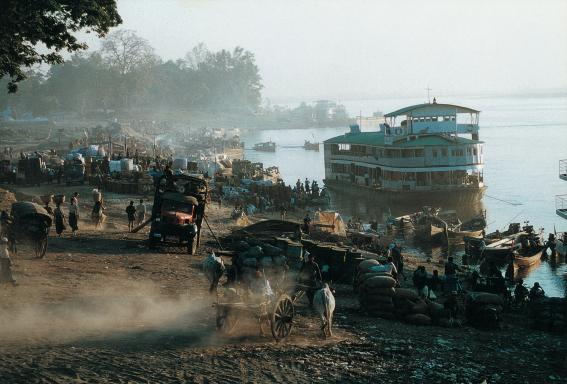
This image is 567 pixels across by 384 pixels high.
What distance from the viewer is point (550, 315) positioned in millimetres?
18812

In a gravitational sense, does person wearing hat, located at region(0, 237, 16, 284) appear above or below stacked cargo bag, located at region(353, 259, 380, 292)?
above

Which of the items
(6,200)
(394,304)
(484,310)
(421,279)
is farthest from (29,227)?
(484,310)

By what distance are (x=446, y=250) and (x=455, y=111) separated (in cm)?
2542

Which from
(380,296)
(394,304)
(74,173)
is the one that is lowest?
(394,304)

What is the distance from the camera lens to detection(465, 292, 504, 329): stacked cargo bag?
59.8 feet

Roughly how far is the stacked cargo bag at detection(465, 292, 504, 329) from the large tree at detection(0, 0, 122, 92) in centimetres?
1332

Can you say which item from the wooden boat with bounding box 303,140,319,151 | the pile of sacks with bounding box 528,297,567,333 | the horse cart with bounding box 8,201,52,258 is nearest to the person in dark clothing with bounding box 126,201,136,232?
the horse cart with bounding box 8,201,52,258

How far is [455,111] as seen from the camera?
202 ft

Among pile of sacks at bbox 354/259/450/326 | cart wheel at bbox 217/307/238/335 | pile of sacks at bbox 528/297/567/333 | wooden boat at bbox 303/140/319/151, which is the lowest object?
pile of sacks at bbox 528/297/567/333

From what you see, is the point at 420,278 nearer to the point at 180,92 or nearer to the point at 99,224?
the point at 99,224

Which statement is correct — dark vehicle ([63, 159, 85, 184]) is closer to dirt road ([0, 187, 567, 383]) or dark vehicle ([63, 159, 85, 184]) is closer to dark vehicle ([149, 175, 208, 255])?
dark vehicle ([149, 175, 208, 255])

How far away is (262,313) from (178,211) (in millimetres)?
9720

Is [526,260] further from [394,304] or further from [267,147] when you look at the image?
[267,147]

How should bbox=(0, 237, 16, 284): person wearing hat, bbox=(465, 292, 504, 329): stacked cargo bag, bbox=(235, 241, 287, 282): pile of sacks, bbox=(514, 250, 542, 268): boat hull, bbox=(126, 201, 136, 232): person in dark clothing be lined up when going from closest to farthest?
1. bbox=(235, 241, 287, 282): pile of sacks
2. bbox=(0, 237, 16, 284): person wearing hat
3. bbox=(465, 292, 504, 329): stacked cargo bag
4. bbox=(126, 201, 136, 232): person in dark clothing
5. bbox=(514, 250, 542, 268): boat hull
